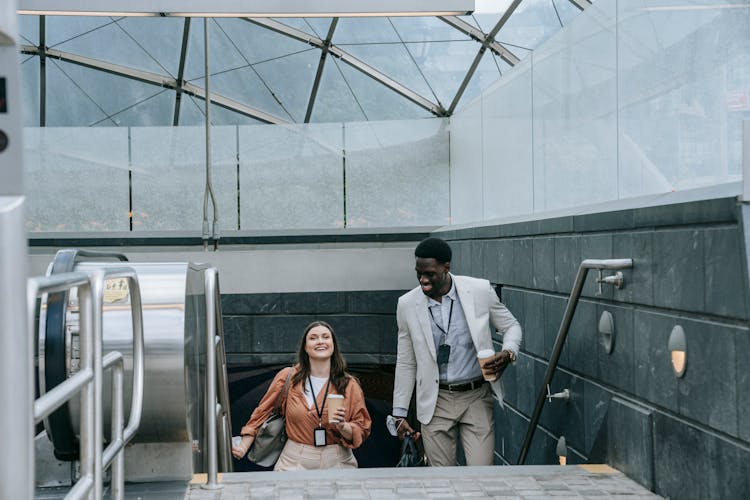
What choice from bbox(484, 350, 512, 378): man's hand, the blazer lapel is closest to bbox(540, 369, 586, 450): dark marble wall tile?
bbox(484, 350, 512, 378): man's hand

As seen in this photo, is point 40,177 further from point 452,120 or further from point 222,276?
point 452,120

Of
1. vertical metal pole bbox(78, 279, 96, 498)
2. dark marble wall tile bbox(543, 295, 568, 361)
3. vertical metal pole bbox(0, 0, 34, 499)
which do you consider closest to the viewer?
vertical metal pole bbox(0, 0, 34, 499)

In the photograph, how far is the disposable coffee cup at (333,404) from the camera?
646 centimetres

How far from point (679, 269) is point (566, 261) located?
2.17 m

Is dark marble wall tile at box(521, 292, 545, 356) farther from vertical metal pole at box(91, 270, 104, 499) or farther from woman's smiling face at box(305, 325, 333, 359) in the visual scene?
vertical metal pole at box(91, 270, 104, 499)

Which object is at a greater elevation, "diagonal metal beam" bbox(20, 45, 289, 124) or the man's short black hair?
"diagonal metal beam" bbox(20, 45, 289, 124)

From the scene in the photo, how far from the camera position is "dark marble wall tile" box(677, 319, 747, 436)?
4.19 meters

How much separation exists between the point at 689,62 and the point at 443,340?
8.32 ft

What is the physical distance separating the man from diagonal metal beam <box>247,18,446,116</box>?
30.5 feet

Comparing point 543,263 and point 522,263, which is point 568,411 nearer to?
point 543,263

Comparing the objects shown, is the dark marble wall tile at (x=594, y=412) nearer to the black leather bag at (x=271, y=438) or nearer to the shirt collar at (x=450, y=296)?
the shirt collar at (x=450, y=296)

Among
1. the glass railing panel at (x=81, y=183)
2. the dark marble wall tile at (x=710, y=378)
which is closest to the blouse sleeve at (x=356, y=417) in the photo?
the dark marble wall tile at (x=710, y=378)

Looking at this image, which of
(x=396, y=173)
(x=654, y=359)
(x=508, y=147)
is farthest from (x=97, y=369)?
(x=396, y=173)

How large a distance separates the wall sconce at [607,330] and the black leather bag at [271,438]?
221cm
